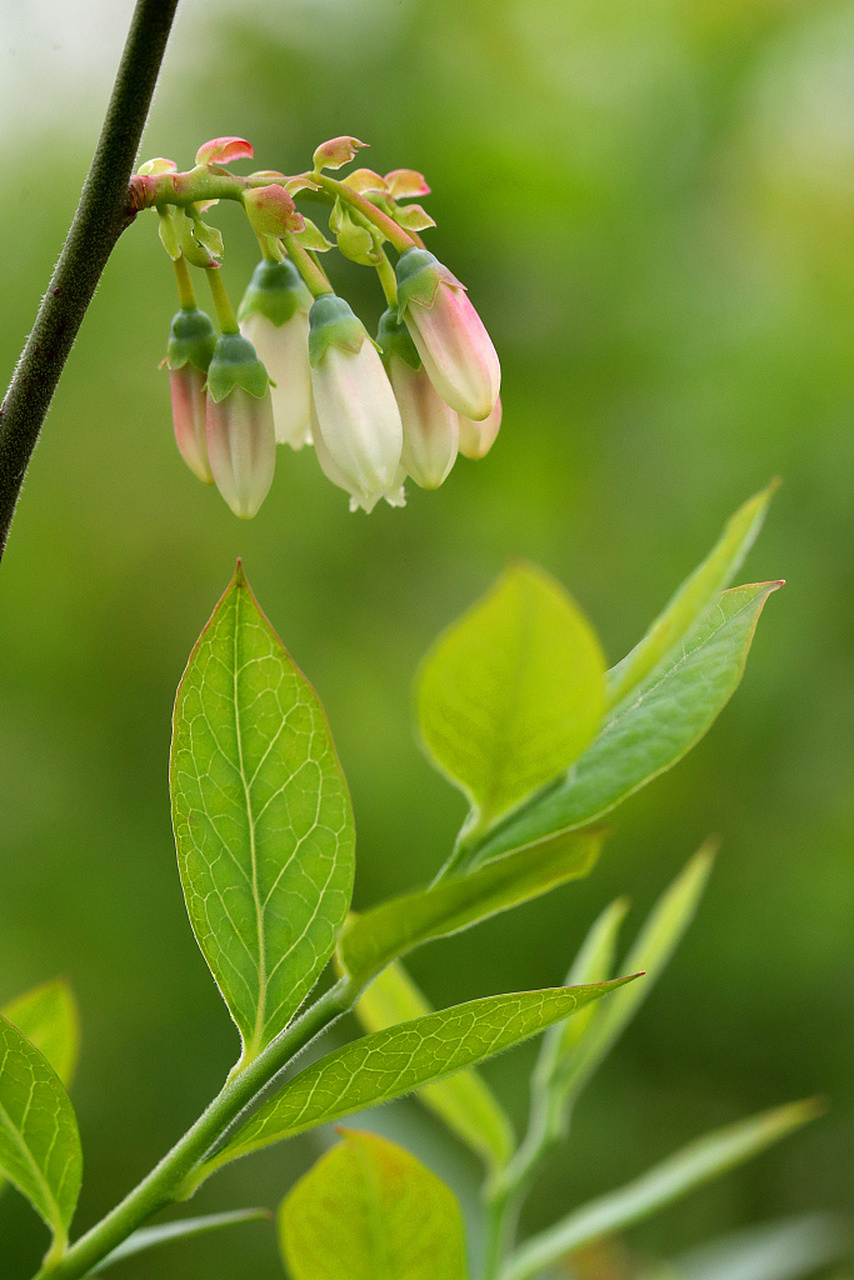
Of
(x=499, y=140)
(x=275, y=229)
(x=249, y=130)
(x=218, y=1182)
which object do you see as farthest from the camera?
(x=249, y=130)

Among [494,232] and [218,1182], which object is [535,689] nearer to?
[218,1182]

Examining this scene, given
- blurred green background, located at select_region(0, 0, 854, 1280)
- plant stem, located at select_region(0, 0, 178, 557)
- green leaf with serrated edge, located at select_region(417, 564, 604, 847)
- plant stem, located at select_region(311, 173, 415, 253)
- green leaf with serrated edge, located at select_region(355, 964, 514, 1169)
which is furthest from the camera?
blurred green background, located at select_region(0, 0, 854, 1280)

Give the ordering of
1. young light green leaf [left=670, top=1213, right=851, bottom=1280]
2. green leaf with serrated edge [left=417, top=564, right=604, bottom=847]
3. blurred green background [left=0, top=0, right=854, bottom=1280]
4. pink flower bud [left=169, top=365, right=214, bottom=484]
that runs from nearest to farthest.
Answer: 1. green leaf with serrated edge [left=417, top=564, right=604, bottom=847]
2. pink flower bud [left=169, top=365, right=214, bottom=484]
3. young light green leaf [left=670, top=1213, right=851, bottom=1280]
4. blurred green background [left=0, top=0, right=854, bottom=1280]

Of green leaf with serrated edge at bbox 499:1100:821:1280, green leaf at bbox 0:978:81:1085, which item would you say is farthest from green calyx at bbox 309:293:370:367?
green leaf with serrated edge at bbox 499:1100:821:1280

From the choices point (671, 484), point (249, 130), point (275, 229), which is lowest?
point (671, 484)

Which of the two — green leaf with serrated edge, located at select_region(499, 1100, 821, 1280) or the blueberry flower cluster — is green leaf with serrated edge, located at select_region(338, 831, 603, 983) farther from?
green leaf with serrated edge, located at select_region(499, 1100, 821, 1280)

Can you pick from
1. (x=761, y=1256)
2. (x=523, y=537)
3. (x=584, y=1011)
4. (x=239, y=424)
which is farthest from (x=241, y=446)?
(x=523, y=537)

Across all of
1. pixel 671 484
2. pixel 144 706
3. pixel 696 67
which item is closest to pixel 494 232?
pixel 696 67
